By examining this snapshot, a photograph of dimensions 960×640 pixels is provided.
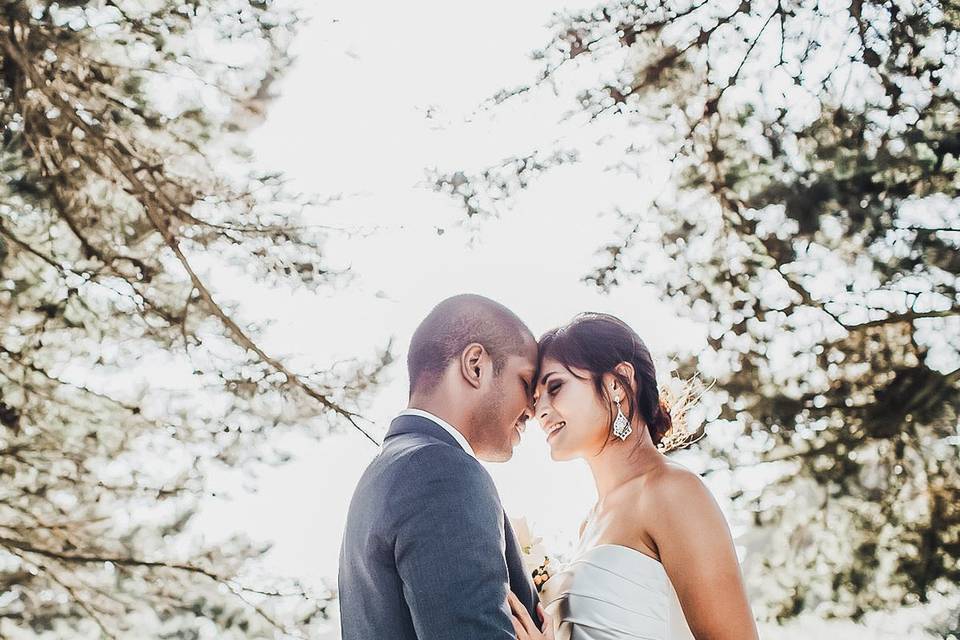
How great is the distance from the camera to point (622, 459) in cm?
382

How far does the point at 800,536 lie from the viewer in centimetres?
760

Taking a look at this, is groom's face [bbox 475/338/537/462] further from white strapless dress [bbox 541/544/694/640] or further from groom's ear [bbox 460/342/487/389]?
white strapless dress [bbox 541/544/694/640]

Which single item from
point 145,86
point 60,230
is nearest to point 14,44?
point 145,86

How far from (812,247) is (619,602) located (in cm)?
454

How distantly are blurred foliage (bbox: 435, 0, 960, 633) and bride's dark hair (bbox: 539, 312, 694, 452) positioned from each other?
3549 millimetres

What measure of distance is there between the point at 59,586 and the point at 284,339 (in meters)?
2.21

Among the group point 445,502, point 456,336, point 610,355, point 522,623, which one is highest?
point 610,355

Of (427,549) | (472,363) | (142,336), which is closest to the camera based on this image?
(427,549)

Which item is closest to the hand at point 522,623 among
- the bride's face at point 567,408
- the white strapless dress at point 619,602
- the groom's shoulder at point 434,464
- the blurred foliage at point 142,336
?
the groom's shoulder at point 434,464

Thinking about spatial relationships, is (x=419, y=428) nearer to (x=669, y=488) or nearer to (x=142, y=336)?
(x=669, y=488)

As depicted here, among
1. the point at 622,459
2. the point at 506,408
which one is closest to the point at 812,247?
the point at 622,459

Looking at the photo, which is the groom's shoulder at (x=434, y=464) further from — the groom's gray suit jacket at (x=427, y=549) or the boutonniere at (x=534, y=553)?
the boutonniere at (x=534, y=553)

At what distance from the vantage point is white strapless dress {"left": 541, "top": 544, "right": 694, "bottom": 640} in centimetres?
338

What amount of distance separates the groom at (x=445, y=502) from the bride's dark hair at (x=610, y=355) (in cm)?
65
